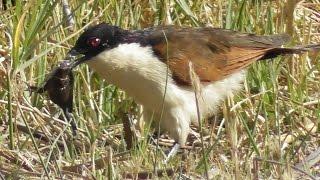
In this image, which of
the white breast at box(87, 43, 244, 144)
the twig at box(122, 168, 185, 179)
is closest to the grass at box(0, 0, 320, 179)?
the twig at box(122, 168, 185, 179)

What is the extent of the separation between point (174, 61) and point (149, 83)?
20 cm

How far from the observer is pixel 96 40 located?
3848 mm

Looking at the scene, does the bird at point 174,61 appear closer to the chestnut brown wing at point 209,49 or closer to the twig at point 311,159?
the chestnut brown wing at point 209,49

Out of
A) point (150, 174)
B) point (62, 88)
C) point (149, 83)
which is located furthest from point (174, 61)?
point (150, 174)

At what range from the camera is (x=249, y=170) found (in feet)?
9.71

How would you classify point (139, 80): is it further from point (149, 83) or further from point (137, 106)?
point (137, 106)

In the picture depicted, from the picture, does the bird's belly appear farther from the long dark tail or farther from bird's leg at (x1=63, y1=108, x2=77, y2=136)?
the long dark tail

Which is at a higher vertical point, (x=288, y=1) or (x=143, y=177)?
(x=288, y=1)

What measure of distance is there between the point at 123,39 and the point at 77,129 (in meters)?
0.40

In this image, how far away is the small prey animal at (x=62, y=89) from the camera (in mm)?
3840

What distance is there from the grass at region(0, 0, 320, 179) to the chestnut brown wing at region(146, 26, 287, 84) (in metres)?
0.10

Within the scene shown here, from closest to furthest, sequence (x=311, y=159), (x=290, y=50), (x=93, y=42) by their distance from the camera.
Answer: (x=311, y=159)
(x=93, y=42)
(x=290, y=50)

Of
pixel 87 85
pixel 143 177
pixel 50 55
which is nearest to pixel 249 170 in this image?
pixel 143 177

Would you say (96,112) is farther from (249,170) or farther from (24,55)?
(249,170)
